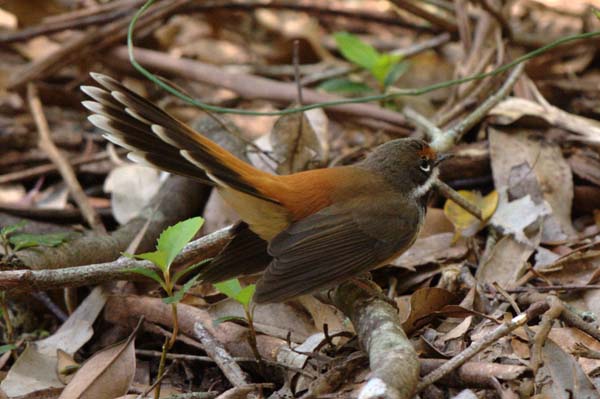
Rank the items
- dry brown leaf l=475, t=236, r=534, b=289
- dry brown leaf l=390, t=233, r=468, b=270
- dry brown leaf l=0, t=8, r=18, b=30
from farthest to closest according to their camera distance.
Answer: dry brown leaf l=0, t=8, r=18, b=30, dry brown leaf l=390, t=233, r=468, b=270, dry brown leaf l=475, t=236, r=534, b=289

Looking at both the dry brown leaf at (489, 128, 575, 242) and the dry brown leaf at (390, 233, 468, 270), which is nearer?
the dry brown leaf at (390, 233, 468, 270)

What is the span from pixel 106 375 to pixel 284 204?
117 cm

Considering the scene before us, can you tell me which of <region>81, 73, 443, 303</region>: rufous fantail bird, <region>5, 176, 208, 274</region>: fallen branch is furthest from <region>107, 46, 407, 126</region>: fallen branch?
<region>81, 73, 443, 303</region>: rufous fantail bird

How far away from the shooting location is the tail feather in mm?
3457

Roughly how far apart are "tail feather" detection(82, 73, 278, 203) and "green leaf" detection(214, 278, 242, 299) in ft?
1.54

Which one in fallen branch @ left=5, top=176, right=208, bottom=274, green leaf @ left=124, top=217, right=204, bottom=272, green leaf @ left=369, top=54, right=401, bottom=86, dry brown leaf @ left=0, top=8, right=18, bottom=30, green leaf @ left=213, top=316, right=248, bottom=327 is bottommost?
green leaf @ left=213, top=316, right=248, bottom=327

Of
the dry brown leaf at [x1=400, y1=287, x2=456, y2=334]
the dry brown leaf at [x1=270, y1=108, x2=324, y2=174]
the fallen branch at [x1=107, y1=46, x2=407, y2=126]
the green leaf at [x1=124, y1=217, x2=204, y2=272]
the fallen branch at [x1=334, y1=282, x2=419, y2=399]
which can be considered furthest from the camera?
the fallen branch at [x1=107, y1=46, x2=407, y2=126]

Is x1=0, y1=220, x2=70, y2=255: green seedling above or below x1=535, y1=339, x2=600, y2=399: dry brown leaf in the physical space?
above

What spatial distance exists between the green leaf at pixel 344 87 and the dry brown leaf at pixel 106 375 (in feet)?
9.49

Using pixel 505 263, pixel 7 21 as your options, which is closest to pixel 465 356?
pixel 505 263

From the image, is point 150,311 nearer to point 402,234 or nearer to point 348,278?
point 348,278

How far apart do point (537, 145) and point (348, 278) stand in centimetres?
203

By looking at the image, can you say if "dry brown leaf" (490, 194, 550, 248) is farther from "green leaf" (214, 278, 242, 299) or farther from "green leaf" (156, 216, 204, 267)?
"green leaf" (156, 216, 204, 267)

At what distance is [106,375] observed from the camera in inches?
137
